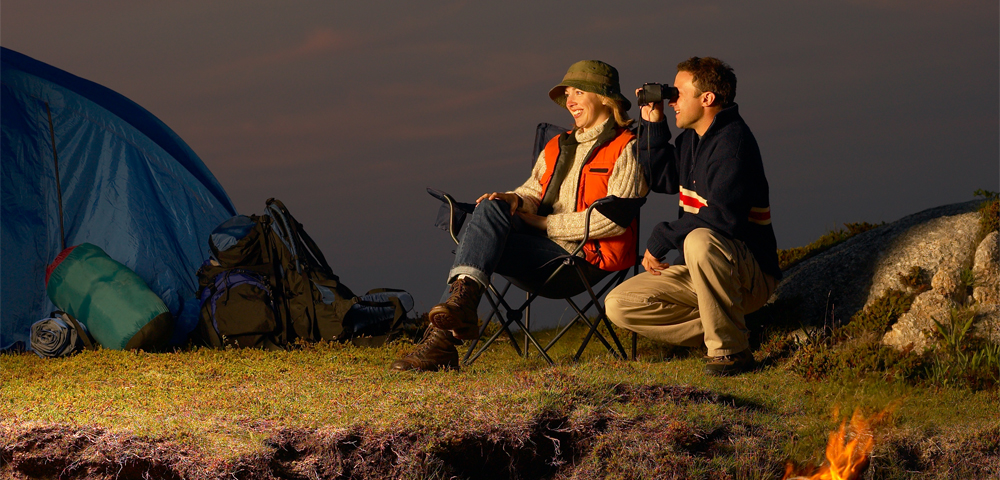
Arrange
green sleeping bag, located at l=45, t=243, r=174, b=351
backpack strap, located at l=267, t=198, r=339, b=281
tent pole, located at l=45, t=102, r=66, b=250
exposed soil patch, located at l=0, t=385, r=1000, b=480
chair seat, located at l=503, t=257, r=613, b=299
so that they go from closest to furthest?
exposed soil patch, located at l=0, t=385, r=1000, b=480 < chair seat, located at l=503, t=257, r=613, b=299 < green sleeping bag, located at l=45, t=243, r=174, b=351 < backpack strap, located at l=267, t=198, r=339, b=281 < tent pole, located at l=45, t=102, r=66, b=250

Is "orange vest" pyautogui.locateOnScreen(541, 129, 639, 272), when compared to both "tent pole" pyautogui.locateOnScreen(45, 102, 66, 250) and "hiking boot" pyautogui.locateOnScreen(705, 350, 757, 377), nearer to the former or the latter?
"hiking boot" pyautogui.locateOnScreen(705, 350, 757, 377)

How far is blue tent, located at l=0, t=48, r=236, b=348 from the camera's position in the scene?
21.8 ft

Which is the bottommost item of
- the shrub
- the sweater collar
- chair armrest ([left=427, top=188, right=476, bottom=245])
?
the shrub

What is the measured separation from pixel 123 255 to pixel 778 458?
5339 mm

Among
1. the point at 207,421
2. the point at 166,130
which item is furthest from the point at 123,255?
the point at 207,421

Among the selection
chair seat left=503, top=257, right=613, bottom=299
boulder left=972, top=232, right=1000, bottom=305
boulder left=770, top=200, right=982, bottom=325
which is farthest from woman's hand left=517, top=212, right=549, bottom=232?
boulder left=972, top=232, right=1000, bottom=305

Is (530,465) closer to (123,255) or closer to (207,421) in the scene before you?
(207,421)

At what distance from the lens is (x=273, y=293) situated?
6125 millimetres

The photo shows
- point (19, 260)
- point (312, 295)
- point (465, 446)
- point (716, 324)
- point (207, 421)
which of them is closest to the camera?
point (465, 446)

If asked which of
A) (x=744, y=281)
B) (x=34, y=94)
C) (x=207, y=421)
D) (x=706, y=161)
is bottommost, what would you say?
(x=207, y=421)

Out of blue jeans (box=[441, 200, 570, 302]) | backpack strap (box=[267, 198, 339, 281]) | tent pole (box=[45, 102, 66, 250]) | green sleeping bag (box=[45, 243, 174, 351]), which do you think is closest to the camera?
blue jeans (box=[441, 200, 570, 302])

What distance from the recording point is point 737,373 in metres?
4.73

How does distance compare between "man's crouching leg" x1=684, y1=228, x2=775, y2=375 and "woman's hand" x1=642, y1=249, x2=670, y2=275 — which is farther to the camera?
"woman's hand" x1=642, y1=249, x2=670, y2=275

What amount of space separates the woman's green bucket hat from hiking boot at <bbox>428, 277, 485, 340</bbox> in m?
1.43
